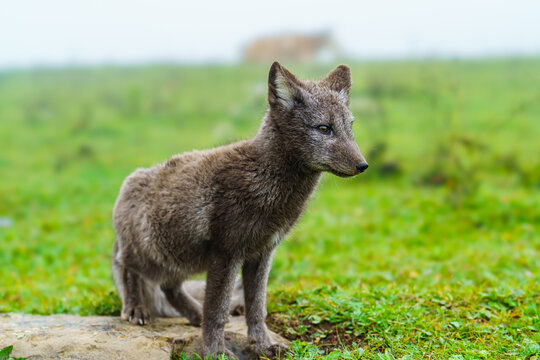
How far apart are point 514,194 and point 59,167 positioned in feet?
39.6

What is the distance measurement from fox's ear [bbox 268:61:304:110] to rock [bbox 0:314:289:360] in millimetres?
2193

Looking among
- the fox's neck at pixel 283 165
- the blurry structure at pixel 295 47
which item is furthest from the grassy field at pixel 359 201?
the blurry structure at pixel 295 47

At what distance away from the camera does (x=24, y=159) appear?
16594mm

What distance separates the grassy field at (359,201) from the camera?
536cm

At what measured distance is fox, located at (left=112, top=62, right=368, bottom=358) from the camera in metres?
4.68

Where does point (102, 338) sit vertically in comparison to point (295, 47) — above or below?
below

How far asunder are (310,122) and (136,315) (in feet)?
8.33

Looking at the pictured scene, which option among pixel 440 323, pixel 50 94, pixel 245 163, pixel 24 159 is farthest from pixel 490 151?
pixel 50 94

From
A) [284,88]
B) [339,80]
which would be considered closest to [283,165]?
[284,88]

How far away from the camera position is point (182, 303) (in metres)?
5.69

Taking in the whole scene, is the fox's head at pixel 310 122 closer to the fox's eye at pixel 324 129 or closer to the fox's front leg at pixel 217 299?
the fox's eye at pixel 324 129

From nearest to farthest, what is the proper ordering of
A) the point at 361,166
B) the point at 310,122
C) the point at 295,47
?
the point at 361,166 → the point at 310,122 → the point at 295,47

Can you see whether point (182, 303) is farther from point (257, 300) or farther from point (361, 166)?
point (361, 166)

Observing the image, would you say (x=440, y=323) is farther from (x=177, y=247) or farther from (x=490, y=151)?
(x=490, y=151)
